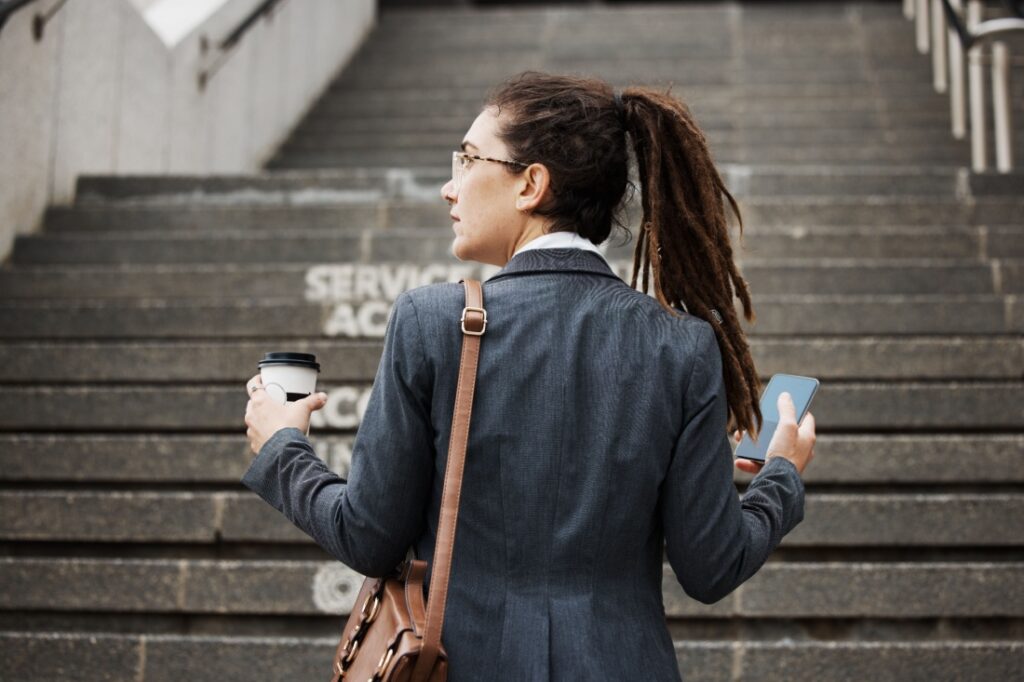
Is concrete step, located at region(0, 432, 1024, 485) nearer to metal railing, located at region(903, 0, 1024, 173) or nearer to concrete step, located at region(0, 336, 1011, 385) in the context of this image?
concrete step, located at region(0, 336, 1011, 385)

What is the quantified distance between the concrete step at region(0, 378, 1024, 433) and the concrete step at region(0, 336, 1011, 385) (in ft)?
0.19

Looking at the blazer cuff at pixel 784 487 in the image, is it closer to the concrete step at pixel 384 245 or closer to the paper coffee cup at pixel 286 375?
the paper coffee cup at pixel 286 375

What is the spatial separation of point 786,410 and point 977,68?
542 centimetres

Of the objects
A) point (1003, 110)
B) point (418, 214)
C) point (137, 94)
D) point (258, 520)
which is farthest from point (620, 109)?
point (137, 94)

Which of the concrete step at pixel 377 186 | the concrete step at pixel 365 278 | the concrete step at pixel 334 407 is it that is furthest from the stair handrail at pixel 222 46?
the concrete step at pixel 334 407

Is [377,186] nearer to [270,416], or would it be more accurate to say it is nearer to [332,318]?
[332,318]

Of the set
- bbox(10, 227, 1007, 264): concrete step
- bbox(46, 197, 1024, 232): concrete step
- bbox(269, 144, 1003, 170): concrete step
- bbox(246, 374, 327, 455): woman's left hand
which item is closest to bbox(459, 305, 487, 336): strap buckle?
bbox(246, 374, 327, 455): woman's left hand

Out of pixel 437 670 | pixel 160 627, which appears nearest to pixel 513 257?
pixel 437 670

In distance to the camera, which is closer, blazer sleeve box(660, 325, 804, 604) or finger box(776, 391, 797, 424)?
blazer sleeve box(660, 325, 804, 604)

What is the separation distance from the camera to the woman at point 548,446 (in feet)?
5.39

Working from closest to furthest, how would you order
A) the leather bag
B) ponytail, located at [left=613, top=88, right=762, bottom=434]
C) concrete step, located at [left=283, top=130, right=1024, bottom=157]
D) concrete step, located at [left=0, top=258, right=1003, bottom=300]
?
the leather bag < ponytail, located at [left=613, top=88, right=762, bottom=434] < concrete step, located at [left=0, top=258, right=1003, bottom=300] < concrete step, located at [left=283, top=130, right=1024, bottom=157]

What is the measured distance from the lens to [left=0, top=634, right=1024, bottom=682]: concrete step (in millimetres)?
3469

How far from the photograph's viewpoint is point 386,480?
5.41ft

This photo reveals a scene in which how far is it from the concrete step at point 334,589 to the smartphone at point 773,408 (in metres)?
1.80
